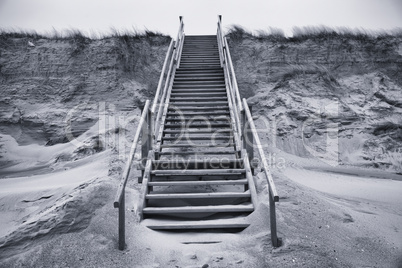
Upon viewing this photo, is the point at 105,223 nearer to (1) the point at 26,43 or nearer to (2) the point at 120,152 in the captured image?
(2) the point at 120,152

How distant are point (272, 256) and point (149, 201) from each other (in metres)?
1.84

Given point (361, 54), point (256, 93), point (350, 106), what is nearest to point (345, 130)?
point (350, 106)

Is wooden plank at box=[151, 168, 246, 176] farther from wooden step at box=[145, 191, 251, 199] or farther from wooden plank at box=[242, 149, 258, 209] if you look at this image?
wooden step at box=[145, 191, 251, 199]

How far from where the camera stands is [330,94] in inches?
364

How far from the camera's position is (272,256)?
2654 millimetres

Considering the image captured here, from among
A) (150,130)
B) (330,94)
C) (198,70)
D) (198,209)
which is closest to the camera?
(198,209)

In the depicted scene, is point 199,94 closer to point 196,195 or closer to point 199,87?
point 199,87

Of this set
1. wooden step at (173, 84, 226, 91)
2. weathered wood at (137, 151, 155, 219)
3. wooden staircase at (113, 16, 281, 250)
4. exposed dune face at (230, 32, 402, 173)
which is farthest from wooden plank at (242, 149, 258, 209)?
exposed dune face at (230, 32, 402, 173)

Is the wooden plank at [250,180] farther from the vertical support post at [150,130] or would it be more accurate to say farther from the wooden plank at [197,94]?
the wooden plank at [197,94]

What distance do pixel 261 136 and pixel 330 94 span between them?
305 cm

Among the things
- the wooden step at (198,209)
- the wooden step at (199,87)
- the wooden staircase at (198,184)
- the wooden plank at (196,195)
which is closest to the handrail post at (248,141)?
the wooden staircase at (198,184)

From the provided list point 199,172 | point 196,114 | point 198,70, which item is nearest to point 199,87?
point 198,70

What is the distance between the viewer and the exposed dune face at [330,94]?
7.71m

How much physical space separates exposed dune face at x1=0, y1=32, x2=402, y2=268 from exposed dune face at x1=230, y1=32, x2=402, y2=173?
→ 44mm
